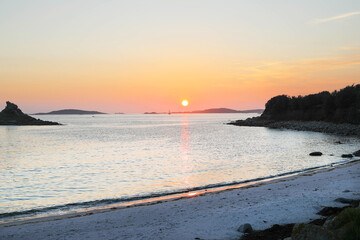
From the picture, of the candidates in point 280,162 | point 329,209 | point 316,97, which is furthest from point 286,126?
point 329,209

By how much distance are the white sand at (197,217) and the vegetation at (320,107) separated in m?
81.3

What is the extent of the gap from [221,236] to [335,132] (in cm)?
8184

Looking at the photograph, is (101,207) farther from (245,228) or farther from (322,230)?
(322,230)

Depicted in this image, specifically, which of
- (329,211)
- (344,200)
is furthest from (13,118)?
(329,211)

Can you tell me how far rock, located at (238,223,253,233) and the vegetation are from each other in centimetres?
8732

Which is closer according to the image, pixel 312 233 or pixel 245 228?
pixel 312 233

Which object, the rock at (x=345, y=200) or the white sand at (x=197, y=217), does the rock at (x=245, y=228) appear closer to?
the white sand at (x=197, y=217)

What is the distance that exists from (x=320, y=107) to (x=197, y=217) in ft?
376

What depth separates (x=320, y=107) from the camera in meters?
115

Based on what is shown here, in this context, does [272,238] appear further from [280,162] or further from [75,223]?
[280,162]

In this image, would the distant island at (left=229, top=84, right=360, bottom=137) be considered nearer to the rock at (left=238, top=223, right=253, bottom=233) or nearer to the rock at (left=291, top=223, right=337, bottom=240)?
the rock at (left=238, top=223, right=253, bottom=233)

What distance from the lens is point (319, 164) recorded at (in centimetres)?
3269

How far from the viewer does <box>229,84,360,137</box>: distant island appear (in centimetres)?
8792

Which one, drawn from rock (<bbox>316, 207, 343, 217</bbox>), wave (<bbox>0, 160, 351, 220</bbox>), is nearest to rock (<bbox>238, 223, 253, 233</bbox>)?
rock (<bbox>316, 207, 343, 217</bbox>)
